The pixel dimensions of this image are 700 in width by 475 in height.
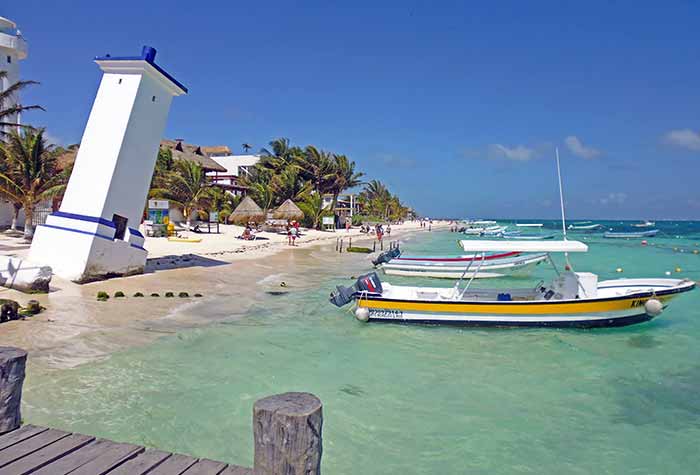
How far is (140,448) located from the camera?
3.44 m

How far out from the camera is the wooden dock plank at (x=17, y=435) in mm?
3393

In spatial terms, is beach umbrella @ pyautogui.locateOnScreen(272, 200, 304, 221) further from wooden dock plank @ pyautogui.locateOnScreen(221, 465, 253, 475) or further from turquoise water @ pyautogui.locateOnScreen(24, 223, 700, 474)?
wooden dock plank @ pyautogui.locateOnScreen(221, 465, 253, 475)

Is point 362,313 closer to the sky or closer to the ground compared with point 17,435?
closer to the sky

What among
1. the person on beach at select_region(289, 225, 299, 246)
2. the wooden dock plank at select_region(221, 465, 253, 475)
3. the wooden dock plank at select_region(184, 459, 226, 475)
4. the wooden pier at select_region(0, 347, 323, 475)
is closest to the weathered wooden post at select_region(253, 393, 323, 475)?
the wooden pier at select_region(0, 347, 323, 475)

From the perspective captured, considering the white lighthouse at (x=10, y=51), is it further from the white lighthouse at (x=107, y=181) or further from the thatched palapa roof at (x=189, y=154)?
the white lighthouse at (x=107, y=181)

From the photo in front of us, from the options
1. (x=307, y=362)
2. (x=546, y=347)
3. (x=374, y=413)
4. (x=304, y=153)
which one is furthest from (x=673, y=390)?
(x=304, y=153)

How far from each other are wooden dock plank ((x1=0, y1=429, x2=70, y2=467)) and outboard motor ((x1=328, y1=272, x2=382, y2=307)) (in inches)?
316

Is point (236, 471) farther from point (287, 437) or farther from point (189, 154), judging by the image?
point (189, 154)

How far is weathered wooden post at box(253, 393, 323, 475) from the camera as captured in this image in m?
2.62

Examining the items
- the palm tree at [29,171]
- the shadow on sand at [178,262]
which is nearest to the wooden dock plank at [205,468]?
the shadow on sand at [178,262]

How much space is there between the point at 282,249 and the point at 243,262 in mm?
8561

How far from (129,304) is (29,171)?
13.3 metres

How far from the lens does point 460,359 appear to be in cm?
914

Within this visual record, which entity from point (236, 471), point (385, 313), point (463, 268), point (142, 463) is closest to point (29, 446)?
point (142, 463)
